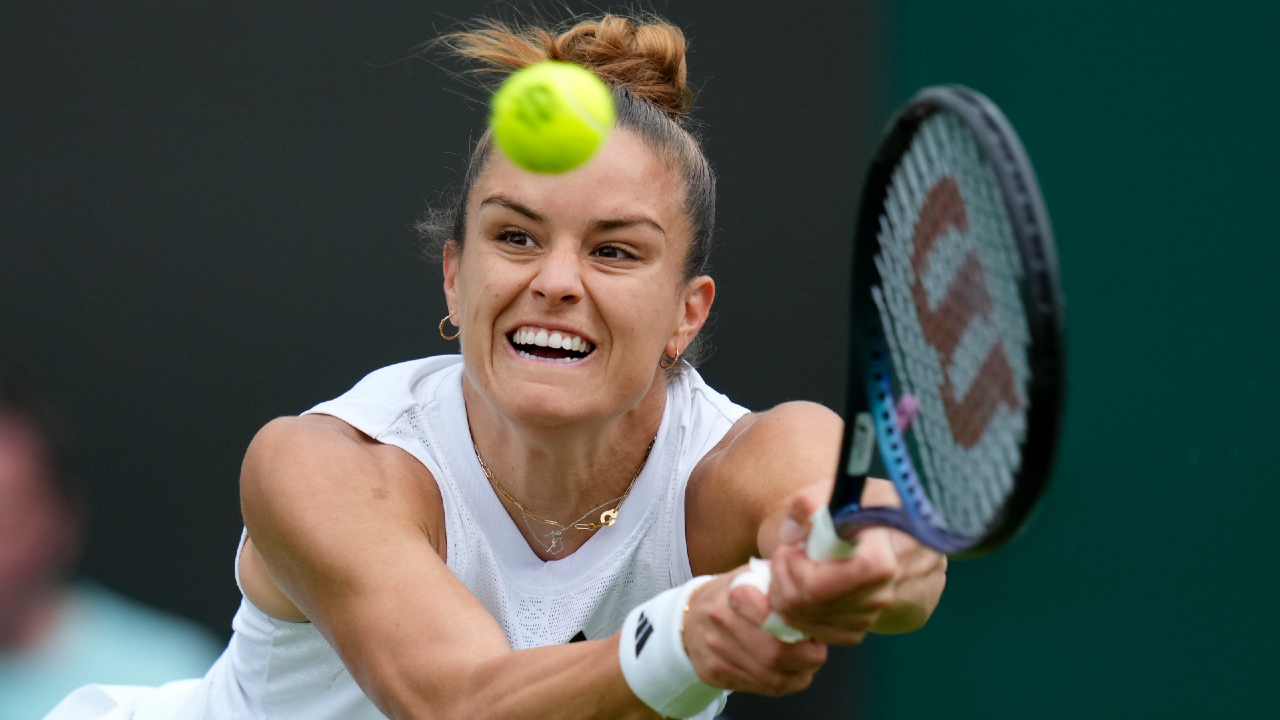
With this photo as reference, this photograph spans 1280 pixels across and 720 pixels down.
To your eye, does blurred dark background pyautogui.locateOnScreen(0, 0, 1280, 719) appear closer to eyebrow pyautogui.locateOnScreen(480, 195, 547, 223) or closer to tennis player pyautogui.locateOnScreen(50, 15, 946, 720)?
tennis player pyautogui.locateOnScreen(50, 15, 946, 720)

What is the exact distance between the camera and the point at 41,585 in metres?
2.65

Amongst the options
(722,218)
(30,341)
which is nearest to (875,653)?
(722,218)

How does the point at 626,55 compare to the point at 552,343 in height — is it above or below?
above

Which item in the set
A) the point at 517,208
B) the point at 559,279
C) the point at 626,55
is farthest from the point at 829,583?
the point at 626,55

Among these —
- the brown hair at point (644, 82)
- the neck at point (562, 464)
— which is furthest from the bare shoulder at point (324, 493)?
the brown hair at point (644, 82)

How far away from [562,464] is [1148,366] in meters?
1.10

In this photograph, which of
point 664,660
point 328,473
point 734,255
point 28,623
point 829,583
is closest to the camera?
point 829,583

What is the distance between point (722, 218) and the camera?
290 cm

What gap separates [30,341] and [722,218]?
1482mm

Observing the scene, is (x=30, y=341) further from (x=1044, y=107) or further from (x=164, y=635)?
(x=1044, y=107)

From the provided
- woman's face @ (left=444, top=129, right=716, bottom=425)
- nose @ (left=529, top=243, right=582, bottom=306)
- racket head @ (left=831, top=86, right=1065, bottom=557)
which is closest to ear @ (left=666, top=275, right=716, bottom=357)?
woman's face @ (left=444, top=129, right=716, bottom=425)

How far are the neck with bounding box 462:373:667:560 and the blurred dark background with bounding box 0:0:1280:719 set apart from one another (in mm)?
963

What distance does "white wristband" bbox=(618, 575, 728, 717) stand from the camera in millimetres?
1198

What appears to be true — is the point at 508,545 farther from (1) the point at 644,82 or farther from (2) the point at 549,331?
(1) the point at 644,82
